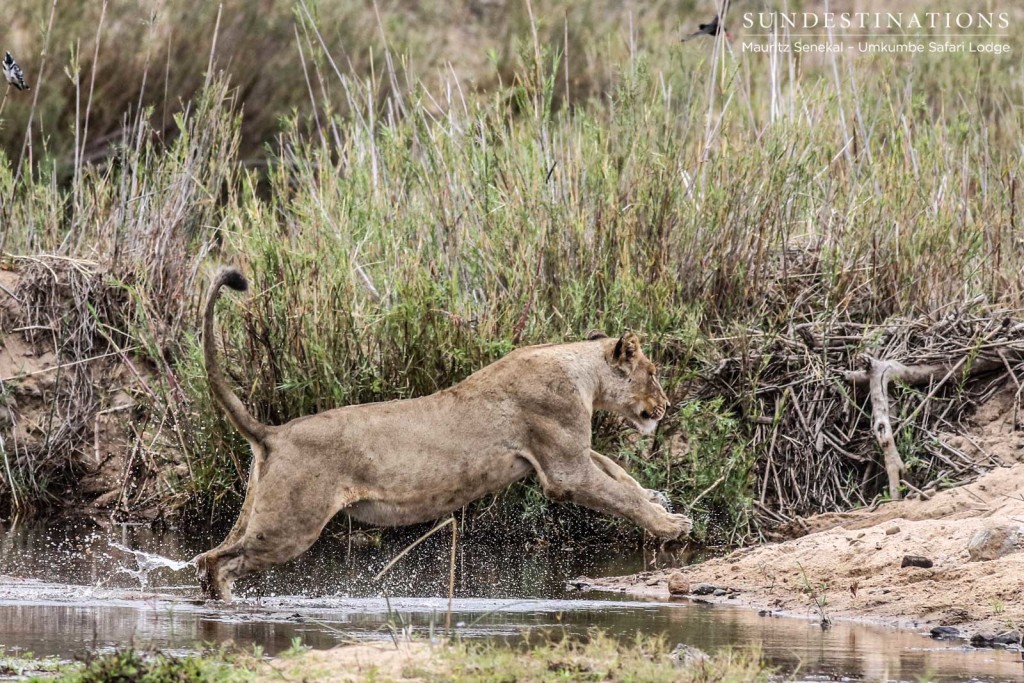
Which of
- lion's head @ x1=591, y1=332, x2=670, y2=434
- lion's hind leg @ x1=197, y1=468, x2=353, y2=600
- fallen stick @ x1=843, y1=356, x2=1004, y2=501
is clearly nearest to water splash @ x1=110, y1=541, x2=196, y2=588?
lion's hind leg @ x1=197, y1=468, x2=353, y2=600

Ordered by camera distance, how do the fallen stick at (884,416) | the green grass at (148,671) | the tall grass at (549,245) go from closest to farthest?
the green grass at (148,671) → the fallen stick at (884,416) → the tall grass at (549,245)

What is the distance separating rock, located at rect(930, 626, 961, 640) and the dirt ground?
54mm

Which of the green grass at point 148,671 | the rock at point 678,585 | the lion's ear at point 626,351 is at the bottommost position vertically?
the rock at point 678,585

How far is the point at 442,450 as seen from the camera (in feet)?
24.5

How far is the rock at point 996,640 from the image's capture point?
19.9 feet

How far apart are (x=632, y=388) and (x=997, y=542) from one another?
6.86 ft

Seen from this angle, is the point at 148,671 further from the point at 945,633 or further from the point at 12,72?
the point at 12,72

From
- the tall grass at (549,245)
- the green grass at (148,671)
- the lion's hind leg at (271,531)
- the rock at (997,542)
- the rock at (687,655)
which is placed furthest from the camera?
the tall grass at (549,245)

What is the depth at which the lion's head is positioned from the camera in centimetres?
816

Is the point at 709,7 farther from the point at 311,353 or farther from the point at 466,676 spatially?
the point at 466,676

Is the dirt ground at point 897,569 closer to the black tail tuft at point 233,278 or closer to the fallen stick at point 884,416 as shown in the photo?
the fallen stick at point 884,416

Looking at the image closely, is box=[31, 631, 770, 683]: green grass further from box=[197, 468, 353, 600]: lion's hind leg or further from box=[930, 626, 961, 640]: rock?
box=[197, 468, 353, 600]: lion's hind leg

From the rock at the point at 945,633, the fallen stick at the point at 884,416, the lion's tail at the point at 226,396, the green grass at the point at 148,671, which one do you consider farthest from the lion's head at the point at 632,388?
the green grass at the point at 148,671

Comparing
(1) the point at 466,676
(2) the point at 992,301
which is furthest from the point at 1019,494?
(1) the point at 466,676
